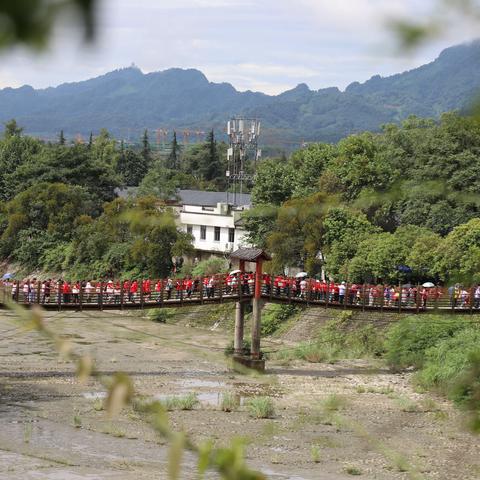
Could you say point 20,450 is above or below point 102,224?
below

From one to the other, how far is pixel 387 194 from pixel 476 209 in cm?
2908

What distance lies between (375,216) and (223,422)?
16.8 metres

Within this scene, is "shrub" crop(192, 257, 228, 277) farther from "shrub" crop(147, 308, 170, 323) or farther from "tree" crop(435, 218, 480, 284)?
"tree" crop(435, 218, 480, 284)

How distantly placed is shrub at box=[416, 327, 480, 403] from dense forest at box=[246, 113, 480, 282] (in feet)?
6.23

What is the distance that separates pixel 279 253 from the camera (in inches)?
1228

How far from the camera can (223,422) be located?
59.4 feet

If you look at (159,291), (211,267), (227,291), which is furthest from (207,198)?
(159,291)

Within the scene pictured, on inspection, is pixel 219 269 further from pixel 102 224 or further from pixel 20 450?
pixel 20 450

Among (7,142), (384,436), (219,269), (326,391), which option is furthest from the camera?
(7,142)

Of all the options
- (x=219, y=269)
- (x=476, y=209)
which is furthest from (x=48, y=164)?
(x=476, y=209)

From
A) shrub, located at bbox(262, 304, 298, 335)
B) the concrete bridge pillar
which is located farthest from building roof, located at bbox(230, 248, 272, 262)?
shrub, located at bbox(262, 304, 298, 335)

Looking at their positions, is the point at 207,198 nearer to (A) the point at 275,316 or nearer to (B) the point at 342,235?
(A) the point at 275,316

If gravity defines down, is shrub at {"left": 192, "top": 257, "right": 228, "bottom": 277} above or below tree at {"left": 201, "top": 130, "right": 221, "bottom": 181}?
below

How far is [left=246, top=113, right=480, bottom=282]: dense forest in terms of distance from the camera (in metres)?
27.3
